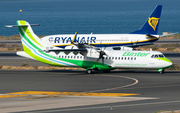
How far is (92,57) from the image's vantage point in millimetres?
39156

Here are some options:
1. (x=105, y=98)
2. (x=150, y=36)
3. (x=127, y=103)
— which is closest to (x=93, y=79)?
(x=105, y=98)

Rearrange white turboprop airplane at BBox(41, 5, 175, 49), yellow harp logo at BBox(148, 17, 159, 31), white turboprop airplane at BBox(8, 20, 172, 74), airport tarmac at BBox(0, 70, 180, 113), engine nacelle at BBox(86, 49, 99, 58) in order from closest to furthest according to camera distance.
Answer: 1. airport tarmac at BBox(0, 70, 180, 113)
2. white turboprop airplane at BBox(8, 20, 172, 74)
3. engine nacelle at BBox(86, 49, 99, 58)
4. white turboprop airplane at BBox(41, 5, 175, 49)
5. yellow harp logo at BBox(148, 17, 159, 31)

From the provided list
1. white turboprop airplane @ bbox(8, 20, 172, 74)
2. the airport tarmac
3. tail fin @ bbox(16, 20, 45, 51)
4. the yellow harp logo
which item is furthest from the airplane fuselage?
the airport tarmac

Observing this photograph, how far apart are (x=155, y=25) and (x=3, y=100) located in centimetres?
3857

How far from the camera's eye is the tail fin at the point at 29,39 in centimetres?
4116

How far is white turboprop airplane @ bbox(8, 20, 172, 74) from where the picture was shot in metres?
Answer: 36.8

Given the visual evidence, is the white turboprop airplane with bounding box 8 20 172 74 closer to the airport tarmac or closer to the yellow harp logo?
the airport tarmac

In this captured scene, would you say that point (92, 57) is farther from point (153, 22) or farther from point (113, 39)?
point (153, 22)

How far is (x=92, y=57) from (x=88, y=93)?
1355 cm

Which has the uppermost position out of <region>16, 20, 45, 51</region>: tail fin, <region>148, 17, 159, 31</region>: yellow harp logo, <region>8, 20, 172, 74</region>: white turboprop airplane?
<region>148, 17, 159, 31</region>: yellow harp logo

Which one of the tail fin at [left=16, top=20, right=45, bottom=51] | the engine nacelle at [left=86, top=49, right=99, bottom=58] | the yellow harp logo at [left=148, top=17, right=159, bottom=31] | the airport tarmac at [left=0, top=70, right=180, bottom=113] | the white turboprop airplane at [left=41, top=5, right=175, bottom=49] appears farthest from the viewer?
the yellow harp logo at [left=148, top=17, right=159, bottom=31]

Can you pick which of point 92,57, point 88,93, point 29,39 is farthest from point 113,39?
point 88,93

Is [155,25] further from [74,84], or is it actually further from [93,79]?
[74,84]

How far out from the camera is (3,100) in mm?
23297
